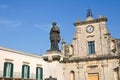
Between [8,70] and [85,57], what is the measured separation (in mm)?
9008

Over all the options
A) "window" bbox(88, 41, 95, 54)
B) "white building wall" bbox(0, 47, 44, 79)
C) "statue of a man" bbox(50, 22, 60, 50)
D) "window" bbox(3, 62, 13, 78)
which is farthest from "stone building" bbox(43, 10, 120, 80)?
"statue of a man" bbox(50, 22, 60, 50)

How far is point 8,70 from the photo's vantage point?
2538cm

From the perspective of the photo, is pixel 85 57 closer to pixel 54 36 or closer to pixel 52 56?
pixel 54 36

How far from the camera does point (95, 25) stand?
87.0ft

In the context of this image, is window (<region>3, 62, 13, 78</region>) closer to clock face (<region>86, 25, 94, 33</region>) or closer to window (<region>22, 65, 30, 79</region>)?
window (<region>22, 65, 30, 79</region>)

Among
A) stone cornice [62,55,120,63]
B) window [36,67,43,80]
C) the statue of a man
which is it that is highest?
the statue of a man

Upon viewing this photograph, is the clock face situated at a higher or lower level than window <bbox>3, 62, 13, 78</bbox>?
higher

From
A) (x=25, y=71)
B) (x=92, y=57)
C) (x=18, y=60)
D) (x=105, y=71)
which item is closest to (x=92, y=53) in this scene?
(x=92, y=57)

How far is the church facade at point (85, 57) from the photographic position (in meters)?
24.5

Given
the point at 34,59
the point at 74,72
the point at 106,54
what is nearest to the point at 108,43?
the point at 106,54

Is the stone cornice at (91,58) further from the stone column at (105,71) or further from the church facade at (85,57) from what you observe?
the stone column at (105,71)

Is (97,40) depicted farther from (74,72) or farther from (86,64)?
(74,72)

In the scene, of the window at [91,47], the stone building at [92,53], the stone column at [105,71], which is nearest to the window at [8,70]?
the stone building at [92,53]

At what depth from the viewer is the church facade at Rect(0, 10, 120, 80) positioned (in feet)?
80.3
